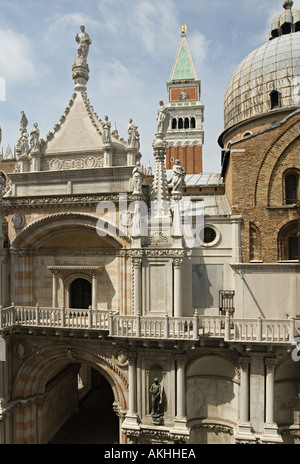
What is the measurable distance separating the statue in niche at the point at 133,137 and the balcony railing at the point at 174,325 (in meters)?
8.15

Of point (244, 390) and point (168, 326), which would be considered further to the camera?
point (244, 390)

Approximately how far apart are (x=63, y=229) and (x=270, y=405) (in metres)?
12.8

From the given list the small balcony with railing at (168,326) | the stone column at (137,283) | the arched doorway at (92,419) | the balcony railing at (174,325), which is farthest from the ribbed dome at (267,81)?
the arched doorway at (92,419)

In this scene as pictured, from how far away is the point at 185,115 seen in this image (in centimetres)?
5194

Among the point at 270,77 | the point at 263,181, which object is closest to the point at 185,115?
the point at 270,77

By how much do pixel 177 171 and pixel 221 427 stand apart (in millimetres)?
12272

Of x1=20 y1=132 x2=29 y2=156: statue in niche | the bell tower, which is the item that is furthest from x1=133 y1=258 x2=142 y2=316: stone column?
the bell tower

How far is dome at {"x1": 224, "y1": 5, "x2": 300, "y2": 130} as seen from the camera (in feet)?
73.7

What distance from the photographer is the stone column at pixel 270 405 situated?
14.5m

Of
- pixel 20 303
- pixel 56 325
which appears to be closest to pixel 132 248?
pixel 56 325

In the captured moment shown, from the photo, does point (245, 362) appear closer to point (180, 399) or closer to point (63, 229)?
point (180, 399)

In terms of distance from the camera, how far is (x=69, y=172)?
16.6 metres

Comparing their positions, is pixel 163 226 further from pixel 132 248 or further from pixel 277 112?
pixel 277 112

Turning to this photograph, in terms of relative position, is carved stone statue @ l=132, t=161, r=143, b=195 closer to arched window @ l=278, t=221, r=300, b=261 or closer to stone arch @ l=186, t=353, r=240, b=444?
arched window @ l=278, t=221, r=300, b=261
